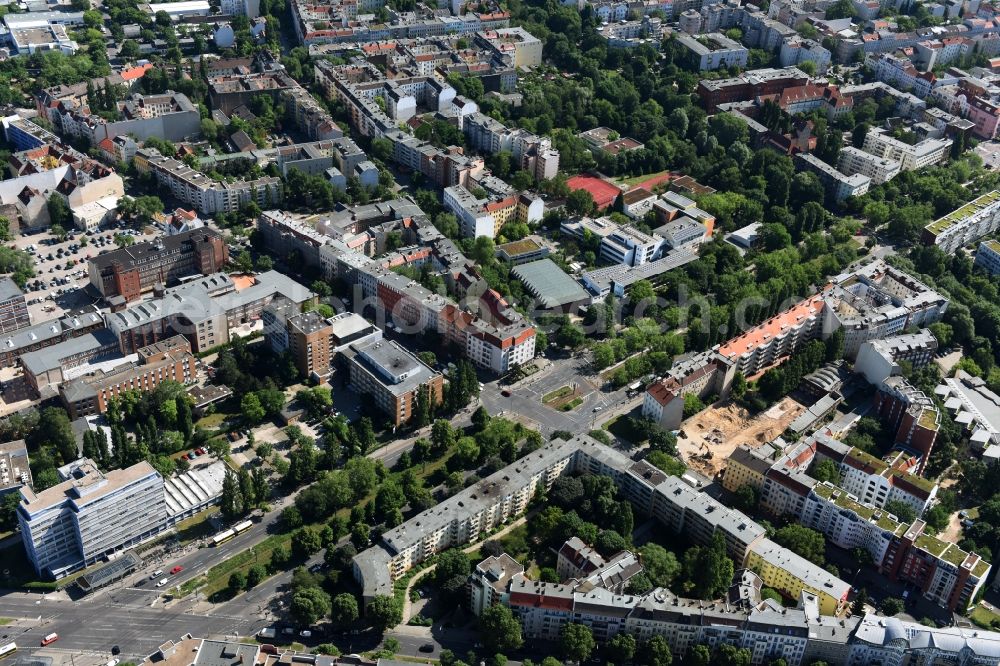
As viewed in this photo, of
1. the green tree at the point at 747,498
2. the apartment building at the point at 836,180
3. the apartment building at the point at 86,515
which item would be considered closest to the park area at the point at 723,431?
the green tree at the point at 747,498

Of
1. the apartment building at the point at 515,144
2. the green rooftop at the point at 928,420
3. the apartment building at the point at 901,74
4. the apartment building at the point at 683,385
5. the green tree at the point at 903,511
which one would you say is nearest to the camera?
the green tree at the point at 903,511

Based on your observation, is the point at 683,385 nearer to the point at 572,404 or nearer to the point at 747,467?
the point at 572,404

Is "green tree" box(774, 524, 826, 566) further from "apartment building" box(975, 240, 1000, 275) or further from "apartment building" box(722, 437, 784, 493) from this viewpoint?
"apartment building" box(975, 240, 1000, 275)

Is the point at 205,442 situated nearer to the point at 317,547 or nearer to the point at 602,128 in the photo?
the point at 317,547

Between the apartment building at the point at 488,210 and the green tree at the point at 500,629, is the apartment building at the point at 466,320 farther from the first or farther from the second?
the green tree at the point at 500,629

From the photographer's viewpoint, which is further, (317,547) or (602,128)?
(602,128)

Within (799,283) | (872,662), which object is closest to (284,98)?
(799,283)
